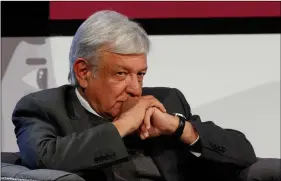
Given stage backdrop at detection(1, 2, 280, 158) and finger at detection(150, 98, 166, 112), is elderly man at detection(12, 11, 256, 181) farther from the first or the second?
stage backdrop at detection(1, 2, 280, 158)

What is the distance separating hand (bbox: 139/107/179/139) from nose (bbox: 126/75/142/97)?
84mm

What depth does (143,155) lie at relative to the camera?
2.33m

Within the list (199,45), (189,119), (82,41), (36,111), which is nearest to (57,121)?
(36,111)

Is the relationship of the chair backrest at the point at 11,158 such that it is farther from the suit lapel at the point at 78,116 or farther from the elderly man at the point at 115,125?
the suit lapel at the point at 78,116

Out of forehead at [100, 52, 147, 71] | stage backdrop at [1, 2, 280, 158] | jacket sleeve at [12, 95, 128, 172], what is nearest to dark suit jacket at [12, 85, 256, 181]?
jacket sleeve at [12, 95, 128, 172]

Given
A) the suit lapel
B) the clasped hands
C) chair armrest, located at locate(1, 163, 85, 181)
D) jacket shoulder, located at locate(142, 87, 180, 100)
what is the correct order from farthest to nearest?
A: jacket shoulder, located at locate(142, 87, 180, 100) → the suit lapel → the clasped hands → chair armrest, located at locate(1, 163, 85, 181)

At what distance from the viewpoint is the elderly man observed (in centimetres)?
Answer: 204

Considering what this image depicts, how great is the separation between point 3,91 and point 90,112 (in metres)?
0.91

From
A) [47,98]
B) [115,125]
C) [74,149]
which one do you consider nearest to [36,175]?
[74,149]

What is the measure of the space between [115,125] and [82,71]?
31 cm

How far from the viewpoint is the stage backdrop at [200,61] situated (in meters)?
3.02

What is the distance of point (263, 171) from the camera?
7.20ft

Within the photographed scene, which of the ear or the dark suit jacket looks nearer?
the dark suit jacket

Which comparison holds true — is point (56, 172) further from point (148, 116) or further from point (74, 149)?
point (148, 116)
